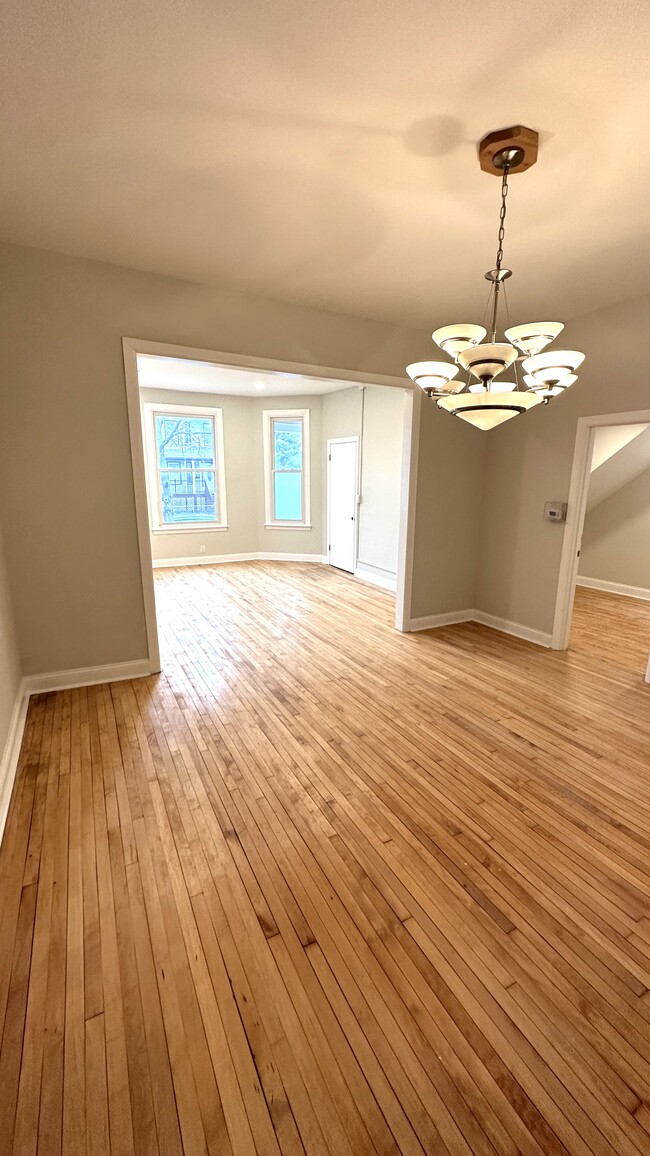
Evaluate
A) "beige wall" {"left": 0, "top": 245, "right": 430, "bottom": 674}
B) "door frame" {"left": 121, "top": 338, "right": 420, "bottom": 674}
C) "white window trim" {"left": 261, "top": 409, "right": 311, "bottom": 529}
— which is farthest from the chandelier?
"white window trim" {"left": 261, "top": 409, "right": 311, "bottom": 529}

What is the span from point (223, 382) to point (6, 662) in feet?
17.2

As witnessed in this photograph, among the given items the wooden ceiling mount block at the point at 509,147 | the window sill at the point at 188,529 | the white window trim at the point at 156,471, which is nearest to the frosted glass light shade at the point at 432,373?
the wooden ceiling mount block at the point at 509,147

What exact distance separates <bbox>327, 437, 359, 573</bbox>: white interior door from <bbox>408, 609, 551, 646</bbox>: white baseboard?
2.49 meters

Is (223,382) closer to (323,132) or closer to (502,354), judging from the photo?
(323,132)

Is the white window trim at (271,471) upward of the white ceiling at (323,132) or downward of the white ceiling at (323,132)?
downward

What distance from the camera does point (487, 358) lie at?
182cm

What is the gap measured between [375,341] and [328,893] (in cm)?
405

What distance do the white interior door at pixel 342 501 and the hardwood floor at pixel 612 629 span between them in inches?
133

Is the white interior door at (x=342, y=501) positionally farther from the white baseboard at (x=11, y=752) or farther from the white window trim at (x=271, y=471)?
the white baseboard at (x=11, y=752)

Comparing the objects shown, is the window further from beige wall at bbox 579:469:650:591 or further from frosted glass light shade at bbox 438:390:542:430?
frosted glass light shade at bbox 438:390:542:430

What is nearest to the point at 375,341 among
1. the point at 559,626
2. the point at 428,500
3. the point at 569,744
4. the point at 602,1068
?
the point at 428,500

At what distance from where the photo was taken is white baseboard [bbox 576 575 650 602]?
5.91m

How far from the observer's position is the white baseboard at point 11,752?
6.97 ft

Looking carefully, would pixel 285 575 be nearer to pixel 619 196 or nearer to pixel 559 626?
pixel 559 626
